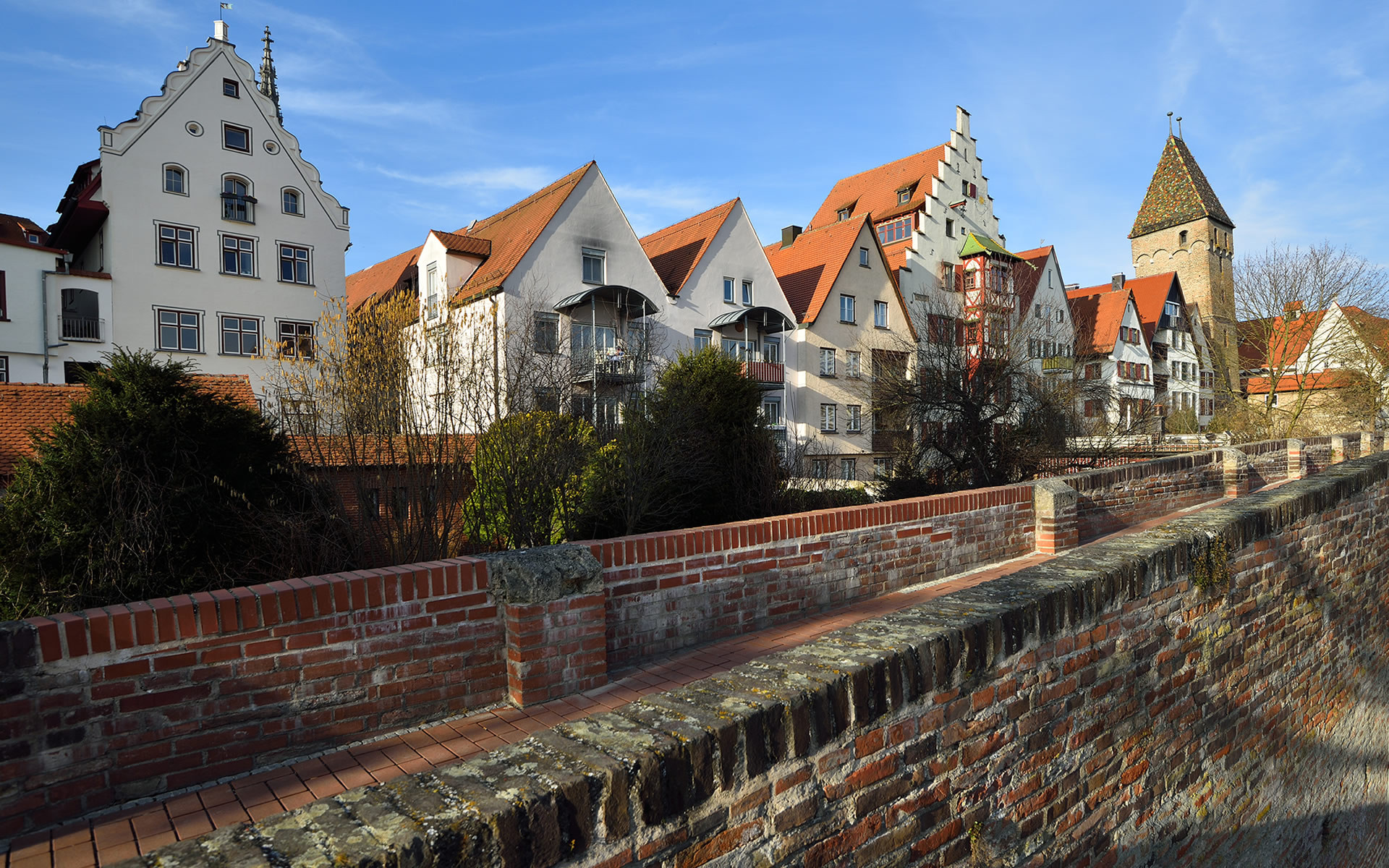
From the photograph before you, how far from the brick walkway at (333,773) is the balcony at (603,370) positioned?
23.9 ft

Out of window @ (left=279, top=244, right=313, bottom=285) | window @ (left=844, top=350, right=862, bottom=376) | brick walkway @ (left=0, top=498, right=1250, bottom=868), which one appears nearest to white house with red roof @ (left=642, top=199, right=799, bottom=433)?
window @ (left=844, top=350, right=862, bottom=376)

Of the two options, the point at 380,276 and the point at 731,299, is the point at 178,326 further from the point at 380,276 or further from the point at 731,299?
the point at 731,299

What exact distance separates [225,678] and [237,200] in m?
26.5

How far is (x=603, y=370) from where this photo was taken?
15.7 m

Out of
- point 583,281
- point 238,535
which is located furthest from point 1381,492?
point 583,281

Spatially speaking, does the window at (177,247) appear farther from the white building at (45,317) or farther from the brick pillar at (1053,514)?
the brick pillar at (1053,514)

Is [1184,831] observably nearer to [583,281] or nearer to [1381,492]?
[1381,492]

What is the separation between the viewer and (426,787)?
177cm

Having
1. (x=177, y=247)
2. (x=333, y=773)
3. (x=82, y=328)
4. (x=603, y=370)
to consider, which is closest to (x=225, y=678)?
(x=333, y=773)

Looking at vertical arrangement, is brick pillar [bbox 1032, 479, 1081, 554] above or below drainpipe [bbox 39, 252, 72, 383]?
below

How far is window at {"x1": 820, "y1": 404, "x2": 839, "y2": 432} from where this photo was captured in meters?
31.0

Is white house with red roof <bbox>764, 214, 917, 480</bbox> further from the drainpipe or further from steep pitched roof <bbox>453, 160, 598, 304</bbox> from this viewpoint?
the drainpipe

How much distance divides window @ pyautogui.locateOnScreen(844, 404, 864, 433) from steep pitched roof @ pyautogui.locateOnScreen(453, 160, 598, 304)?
46.4ft

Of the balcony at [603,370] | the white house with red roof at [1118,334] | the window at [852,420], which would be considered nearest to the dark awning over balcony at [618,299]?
the balcony at [603,370]
